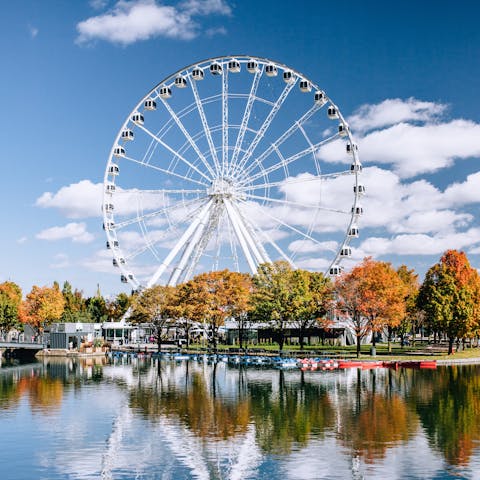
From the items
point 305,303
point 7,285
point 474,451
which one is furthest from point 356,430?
point 7,285

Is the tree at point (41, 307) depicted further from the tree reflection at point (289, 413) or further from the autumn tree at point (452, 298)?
the tree reflection at point (289, 413)

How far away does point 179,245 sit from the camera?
9394 centimetres

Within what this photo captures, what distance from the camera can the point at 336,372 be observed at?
7231 centimetres

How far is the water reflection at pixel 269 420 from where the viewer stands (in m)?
31.9

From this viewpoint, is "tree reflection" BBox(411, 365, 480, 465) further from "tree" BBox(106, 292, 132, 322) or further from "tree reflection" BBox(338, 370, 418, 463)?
"tree" BBox(106, 292, 132, 322)

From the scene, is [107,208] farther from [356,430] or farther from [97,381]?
[356,430]

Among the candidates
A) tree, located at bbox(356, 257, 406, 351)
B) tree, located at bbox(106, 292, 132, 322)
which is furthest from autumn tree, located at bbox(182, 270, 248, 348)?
tree, located at bbox(106, 292, 132, 322)

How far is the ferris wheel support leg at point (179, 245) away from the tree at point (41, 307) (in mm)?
30383

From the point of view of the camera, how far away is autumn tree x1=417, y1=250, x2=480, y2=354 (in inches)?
3533

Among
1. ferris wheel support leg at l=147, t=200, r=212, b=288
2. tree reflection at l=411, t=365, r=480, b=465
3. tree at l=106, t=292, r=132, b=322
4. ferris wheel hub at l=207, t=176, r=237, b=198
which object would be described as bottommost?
tree reflection at l=411, t=365, r=480, b=465

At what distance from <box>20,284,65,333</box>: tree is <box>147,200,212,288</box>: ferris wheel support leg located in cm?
3038

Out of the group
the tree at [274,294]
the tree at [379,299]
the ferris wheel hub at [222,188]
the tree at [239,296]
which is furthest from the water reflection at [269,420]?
the ferris wheel hub at [222,188]

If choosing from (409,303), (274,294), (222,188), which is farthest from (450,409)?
(409,303)

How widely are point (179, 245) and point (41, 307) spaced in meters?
43.0
